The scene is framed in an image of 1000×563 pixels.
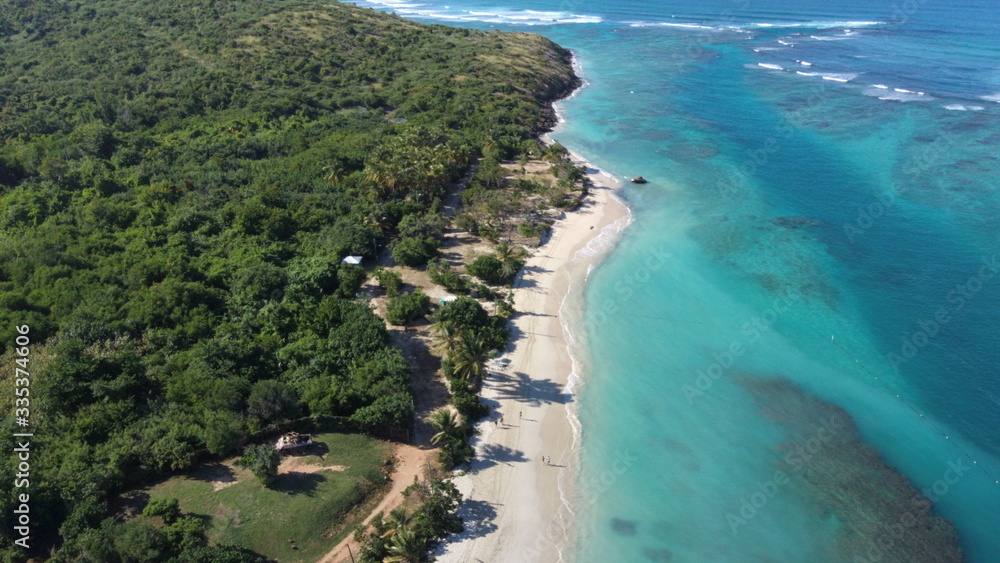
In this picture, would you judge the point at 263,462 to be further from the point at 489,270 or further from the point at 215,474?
the point at 489,270

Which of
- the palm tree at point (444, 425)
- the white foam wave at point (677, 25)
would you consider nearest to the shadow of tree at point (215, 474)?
the palm tree at point (444, 425)

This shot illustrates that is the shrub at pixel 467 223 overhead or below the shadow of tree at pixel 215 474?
overhead

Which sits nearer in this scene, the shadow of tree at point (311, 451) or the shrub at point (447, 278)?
the shadow of tree at point (311, 451)

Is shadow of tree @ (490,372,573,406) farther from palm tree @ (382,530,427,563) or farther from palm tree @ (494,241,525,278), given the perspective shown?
palm tree @ (382,530,427,563)

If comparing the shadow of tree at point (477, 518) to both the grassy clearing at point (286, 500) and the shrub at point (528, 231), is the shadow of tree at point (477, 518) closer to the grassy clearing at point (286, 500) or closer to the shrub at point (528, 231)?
the grassy clearing at point (286, 500)

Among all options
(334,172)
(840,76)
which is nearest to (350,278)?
(334,172)

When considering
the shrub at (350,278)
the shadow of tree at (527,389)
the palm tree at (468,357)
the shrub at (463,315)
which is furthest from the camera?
the shrub at (350,278)
